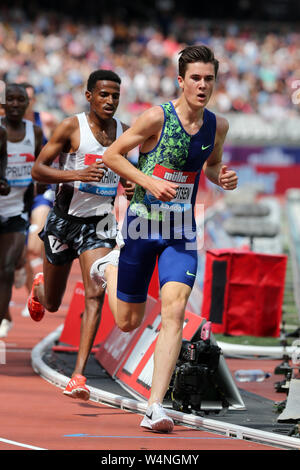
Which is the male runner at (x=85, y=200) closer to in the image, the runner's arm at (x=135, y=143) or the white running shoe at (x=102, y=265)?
the white running shoe at (x=102, y=265)

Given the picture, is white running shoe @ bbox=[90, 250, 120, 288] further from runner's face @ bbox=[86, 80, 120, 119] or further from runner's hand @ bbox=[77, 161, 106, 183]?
runner's face @ bbox=[86, 80, 120, 119]

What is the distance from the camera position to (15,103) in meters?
9.23

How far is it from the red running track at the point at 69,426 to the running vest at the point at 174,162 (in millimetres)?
1392

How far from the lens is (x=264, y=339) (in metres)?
11.1

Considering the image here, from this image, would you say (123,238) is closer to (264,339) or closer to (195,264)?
(195,264)

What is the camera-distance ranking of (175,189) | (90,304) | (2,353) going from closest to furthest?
(175,189) < (90,304) < (2,353)

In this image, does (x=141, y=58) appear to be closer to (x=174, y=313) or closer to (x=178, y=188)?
(x=178, y=188)

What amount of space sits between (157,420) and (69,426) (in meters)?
0.61

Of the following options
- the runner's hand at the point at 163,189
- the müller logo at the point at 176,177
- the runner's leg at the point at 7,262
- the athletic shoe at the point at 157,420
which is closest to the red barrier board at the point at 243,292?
the runner's leg at the point at 7,262

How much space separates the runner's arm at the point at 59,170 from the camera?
7297 millimetres

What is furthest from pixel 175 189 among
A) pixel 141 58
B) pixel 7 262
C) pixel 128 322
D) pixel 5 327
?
pixel 141 58

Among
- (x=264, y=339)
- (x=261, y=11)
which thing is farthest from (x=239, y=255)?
(x=261, y=11)

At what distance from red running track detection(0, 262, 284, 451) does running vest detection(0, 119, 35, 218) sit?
1586mm

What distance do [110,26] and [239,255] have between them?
31370mm
